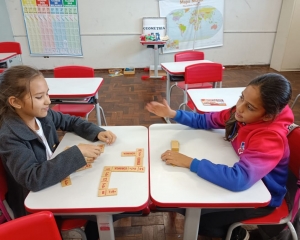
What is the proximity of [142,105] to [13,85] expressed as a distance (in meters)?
2.50

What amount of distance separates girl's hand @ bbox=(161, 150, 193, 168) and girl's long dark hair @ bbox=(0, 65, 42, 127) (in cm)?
62

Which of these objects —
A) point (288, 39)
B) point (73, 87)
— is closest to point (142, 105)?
point (73, 87)

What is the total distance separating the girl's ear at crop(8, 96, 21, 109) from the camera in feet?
3.11

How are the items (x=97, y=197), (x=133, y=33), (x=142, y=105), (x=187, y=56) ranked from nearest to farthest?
(x=97, y=197) < (x=187, y=56) < (x=142, y=105) < (x=133, y=33)

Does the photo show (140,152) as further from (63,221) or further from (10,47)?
(10,47)

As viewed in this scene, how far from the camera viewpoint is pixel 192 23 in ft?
16.0

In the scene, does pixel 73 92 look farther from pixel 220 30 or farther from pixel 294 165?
pixel 220 30

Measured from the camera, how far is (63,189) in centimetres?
85

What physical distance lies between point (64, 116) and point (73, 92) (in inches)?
24.2

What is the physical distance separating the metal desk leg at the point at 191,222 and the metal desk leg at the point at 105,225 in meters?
0.29

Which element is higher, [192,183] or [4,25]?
[4,25]

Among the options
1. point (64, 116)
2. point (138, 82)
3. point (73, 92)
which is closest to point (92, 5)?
point (138, 82)

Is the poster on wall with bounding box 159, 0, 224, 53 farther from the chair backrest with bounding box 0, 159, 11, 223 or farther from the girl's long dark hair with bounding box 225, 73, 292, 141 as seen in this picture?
the chair backrest with bounding box 0, 159, 11, 223

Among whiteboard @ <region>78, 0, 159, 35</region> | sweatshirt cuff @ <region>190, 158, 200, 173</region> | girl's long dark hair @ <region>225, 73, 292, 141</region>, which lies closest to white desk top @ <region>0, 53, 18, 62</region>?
whiteboard @ <region>78, 0, 159, 35</region>
